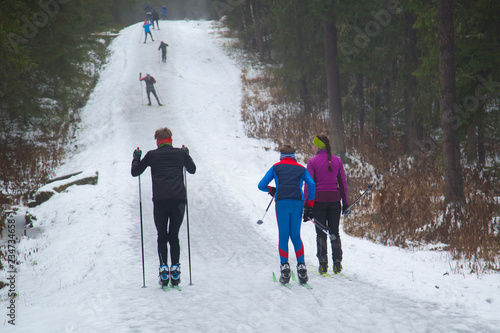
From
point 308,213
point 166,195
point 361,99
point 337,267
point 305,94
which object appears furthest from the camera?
point 305,94

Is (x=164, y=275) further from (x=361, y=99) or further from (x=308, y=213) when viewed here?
(x=361, y=99)

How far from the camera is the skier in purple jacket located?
623 cm

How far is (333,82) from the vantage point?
48.7 feet

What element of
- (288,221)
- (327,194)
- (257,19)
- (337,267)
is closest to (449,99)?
(327,194)

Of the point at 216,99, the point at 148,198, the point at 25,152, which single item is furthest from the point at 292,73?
the point at 25,152

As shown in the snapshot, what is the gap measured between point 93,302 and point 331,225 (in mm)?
3804

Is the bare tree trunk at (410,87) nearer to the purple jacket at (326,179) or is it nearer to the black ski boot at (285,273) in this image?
the purple jacket at (326,179)

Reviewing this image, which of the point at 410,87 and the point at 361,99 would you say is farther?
the point at 361,99

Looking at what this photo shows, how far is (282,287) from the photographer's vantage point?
19.0ft

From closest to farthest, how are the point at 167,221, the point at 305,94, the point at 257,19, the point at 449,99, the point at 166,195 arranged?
the point at 166,195 → the point at 167,221 → the point at 449,99 → the point at 305,94 → the point at 257,19

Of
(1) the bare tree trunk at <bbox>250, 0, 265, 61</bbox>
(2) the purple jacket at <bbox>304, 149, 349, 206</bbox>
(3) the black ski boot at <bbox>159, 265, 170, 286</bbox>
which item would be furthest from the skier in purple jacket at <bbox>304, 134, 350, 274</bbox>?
(1) the bare tree trunk at <bbox>250, 0, 265, 61</bbox>

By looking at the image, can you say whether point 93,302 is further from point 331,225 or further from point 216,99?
point 216,99

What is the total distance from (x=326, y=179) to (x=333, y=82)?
31.2 feet

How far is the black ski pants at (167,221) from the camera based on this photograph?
567 cm
